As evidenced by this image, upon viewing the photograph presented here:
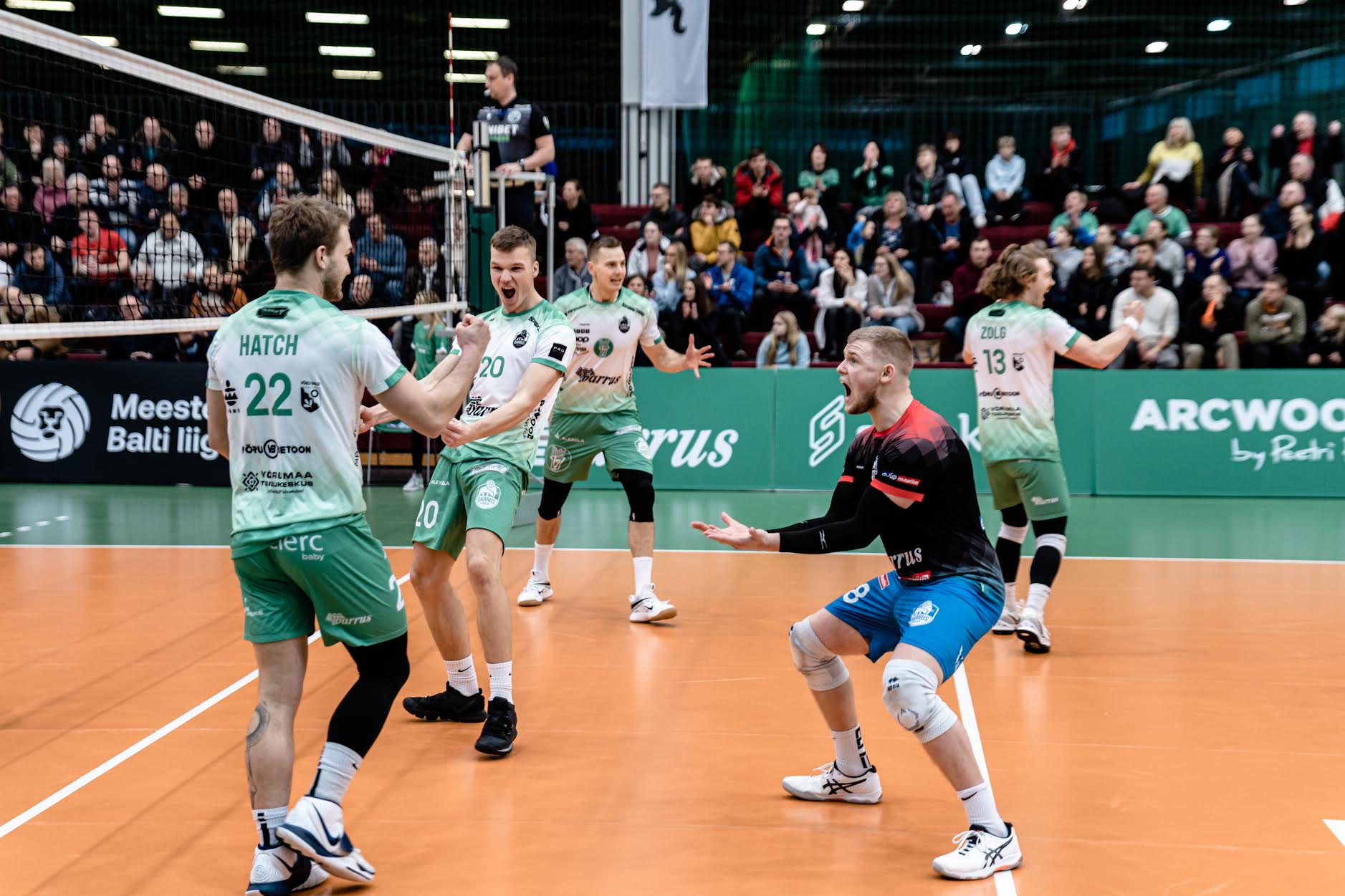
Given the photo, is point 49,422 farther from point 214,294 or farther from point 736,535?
point 736,535

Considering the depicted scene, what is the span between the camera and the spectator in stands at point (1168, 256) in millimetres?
14516

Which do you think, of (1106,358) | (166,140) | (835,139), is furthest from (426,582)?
(835,139)

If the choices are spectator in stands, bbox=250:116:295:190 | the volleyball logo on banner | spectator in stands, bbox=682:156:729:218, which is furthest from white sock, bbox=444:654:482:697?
spectator in stands, bbox=682:156:729:218

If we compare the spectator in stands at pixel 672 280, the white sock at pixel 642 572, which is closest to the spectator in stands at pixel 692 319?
the spectator in stands at pixel 672 280

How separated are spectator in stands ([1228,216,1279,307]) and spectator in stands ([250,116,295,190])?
10.7m

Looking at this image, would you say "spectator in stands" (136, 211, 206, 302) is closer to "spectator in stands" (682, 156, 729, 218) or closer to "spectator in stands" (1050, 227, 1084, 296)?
"spectator in stands" (682, 156, 729, 218)

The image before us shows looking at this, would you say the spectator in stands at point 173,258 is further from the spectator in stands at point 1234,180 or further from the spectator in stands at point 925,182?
the spectator in stands at point 1234,180

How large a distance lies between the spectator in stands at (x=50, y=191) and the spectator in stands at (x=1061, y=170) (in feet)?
40.3

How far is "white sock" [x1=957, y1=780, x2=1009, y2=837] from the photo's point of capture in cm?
411

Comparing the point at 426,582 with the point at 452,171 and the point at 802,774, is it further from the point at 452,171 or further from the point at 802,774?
the point at 452,171

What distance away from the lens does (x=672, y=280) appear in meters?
15.1

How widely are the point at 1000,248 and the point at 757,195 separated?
11.0ft

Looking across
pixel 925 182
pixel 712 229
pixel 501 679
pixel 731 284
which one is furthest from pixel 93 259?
pixel 925 182

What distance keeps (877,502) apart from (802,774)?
130 cm
